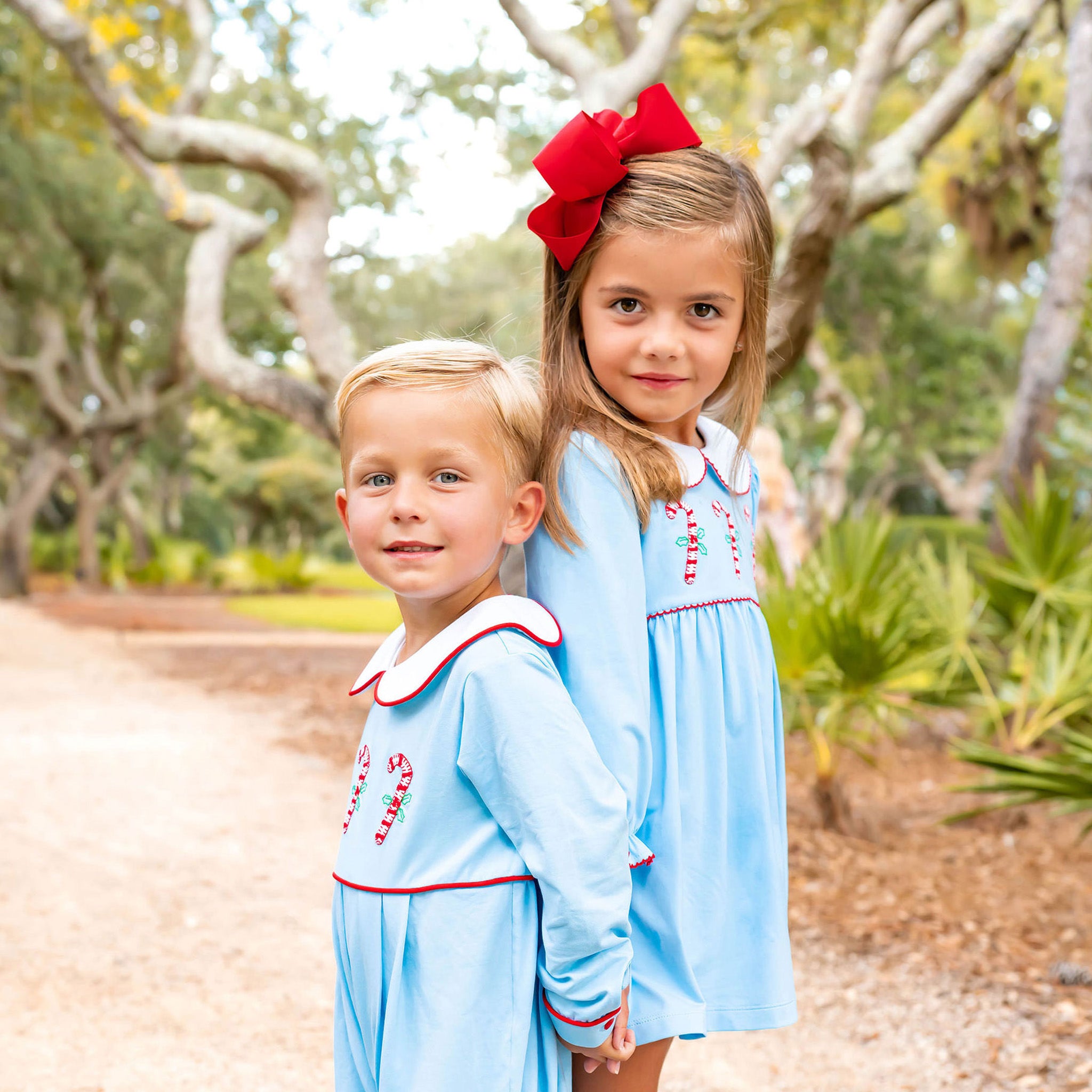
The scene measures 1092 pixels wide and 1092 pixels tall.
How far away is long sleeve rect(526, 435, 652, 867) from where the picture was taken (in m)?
1.32

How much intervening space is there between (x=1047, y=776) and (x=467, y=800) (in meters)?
2.78

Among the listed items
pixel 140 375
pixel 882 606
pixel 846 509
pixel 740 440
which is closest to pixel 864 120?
pixel 846 509

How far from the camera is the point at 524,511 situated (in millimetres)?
1401

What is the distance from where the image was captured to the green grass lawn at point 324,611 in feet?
47.2

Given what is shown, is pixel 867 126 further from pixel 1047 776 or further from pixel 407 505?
pixel 407 505

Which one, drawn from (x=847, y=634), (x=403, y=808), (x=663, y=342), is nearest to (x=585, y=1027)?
(x=403, y=808)

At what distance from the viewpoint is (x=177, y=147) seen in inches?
265

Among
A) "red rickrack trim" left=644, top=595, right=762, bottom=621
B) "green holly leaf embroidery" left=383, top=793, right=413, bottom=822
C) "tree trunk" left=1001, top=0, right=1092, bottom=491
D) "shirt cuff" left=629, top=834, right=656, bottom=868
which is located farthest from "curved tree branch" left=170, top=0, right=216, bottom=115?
"shirt cuff" left=629, top=834, right=656, bottom=868

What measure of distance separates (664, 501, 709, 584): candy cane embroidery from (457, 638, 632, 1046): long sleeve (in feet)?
0.99

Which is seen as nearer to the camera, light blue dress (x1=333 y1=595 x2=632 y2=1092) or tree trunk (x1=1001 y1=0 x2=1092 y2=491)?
light blue dress (x1=333 y1=595 x2=632 y2=1092)

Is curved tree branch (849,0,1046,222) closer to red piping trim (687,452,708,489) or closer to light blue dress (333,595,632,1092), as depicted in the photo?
red piping trim (687,452,708,489)

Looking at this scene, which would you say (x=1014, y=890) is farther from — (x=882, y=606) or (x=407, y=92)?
(x=407, y=92)

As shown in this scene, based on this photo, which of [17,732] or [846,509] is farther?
[17,732]

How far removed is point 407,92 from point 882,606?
755cm
